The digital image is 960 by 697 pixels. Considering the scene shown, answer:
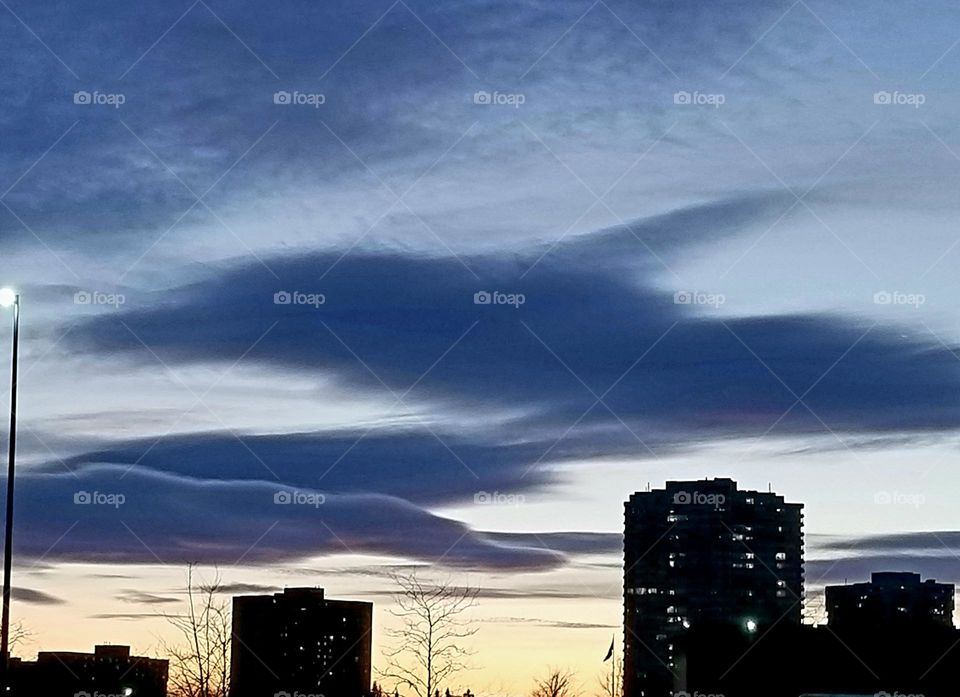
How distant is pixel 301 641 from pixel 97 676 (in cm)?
Answer: 2836

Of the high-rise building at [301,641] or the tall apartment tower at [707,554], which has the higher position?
the tall apartment tower at [707,554]

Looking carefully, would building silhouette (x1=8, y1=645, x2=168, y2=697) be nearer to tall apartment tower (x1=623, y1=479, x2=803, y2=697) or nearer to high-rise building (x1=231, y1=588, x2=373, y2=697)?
high-rise building (x1=231, y1=588, x2=373, y2=697)

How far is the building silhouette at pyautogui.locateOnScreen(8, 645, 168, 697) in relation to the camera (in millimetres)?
94688

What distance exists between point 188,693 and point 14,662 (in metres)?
34.6

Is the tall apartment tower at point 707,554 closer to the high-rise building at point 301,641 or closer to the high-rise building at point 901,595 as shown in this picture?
the high-rise building at point 901,595

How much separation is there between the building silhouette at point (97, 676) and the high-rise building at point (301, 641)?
17.4 ft

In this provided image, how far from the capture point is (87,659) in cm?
13725

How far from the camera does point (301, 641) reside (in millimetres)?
95875

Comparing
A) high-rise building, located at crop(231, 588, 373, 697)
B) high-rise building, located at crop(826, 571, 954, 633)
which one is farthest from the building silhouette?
high-rise building, located at crop(826, 571, 954, 633)

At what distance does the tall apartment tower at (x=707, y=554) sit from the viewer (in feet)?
571

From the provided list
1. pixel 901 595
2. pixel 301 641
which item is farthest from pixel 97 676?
pixel 901 595

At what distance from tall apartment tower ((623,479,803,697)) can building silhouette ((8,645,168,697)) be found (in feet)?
210

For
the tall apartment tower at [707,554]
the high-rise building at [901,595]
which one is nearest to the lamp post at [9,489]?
the high-rise building at [901,595]

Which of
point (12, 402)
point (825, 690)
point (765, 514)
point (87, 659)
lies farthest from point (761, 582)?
point (12, 402)
